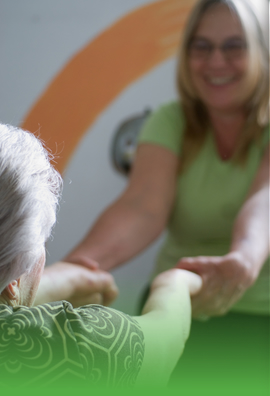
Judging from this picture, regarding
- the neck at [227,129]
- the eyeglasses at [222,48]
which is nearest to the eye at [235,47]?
the eyeglasses at [222,48]

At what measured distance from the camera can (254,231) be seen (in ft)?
2.87

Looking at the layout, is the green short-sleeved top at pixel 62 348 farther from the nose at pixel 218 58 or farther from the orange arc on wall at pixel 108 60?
the orange arc on wall at pixel 108 60

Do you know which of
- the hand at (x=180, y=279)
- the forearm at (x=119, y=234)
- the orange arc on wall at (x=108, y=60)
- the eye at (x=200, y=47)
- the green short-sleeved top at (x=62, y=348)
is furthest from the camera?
the orange arc on wall at (x=108, y=60)

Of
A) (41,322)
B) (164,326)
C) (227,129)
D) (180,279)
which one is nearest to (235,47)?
(227,129)

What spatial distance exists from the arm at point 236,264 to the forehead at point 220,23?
349mm

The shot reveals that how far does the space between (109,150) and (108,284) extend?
2.69 feet

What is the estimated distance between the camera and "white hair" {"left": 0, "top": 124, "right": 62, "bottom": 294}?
43 centimetres

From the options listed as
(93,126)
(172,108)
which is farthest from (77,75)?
(172,108)

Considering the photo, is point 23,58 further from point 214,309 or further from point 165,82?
point 214,309

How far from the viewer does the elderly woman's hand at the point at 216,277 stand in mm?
775

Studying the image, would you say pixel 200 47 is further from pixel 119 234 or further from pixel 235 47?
pixel 119 234

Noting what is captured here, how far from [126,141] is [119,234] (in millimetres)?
637

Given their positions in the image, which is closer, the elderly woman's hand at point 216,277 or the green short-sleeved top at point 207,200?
the elderly woman's hand at point 216,277

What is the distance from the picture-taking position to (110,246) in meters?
0.98
